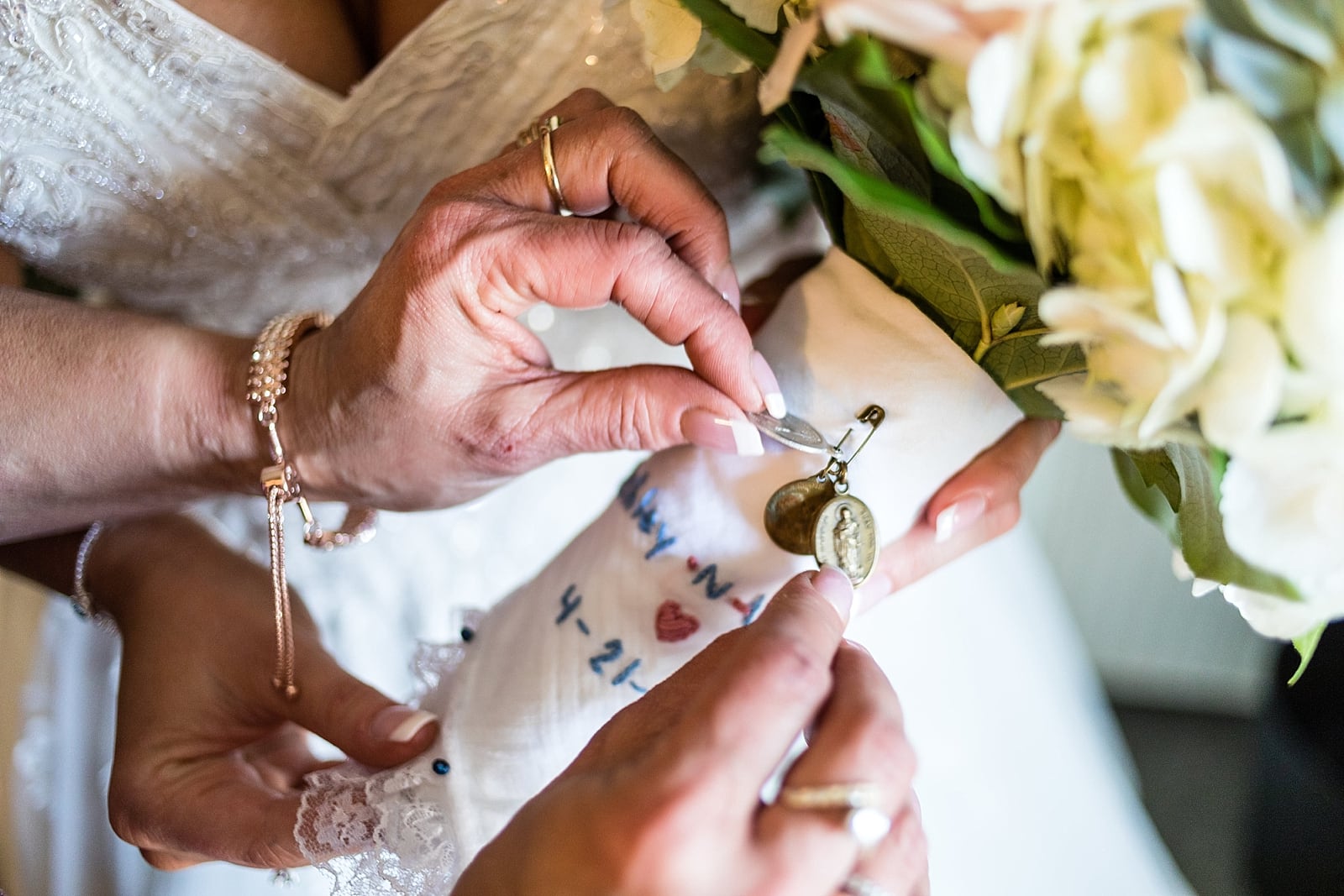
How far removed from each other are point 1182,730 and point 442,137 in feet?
5.91

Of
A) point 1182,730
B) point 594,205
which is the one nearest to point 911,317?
point 594,205

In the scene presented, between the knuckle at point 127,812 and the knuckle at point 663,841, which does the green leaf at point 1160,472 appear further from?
the knuckle at point 127,812

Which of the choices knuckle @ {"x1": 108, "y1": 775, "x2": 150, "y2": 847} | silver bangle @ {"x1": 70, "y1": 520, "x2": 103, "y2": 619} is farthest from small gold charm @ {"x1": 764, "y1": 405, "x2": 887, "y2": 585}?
silver bangle @ {"x1": 70, "y1": 520, "x2": 103, "y2": 619}

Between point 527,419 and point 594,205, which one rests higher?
point 594,205

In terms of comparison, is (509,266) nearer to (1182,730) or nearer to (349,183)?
(349,183)

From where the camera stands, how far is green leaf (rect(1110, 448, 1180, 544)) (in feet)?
1.65

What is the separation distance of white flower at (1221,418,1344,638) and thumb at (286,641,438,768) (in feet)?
1.67

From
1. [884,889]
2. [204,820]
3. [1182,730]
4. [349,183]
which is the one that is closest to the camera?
[884,889]

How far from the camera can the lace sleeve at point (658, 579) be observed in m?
0.57

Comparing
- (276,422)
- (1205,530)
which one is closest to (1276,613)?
(1205,530)

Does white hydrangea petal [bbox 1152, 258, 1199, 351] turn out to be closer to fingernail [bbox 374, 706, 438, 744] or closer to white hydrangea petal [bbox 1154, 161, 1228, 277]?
white hydrangea petal [bbox 1154, 161, 1228, 277]

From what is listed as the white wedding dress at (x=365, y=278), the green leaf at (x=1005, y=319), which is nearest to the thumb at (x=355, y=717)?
the white wedding dress at (x=365, y=278)

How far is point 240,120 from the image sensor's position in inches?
30.0

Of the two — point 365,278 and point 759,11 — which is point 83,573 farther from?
point 759,11
